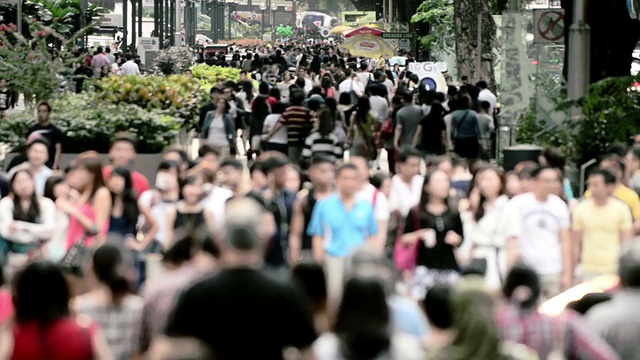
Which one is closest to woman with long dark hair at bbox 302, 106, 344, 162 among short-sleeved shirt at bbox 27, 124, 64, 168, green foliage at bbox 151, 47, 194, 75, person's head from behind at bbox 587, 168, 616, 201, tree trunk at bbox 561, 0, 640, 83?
short-sleeved shirt at bbox 27, 124, 64, 168

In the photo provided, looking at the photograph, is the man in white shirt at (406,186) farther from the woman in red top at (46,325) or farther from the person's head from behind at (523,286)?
the woman in red top at (46,325)

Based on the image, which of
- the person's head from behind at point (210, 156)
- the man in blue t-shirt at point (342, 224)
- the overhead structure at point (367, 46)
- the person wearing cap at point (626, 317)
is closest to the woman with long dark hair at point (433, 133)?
the person's head from behind at point (210, 156)

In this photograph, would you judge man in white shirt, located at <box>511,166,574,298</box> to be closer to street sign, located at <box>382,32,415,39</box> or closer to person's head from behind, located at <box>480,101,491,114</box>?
person's head from behind, located at <box>480,101,491,114</box>

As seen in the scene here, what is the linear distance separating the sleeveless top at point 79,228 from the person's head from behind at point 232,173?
1186 millimetres

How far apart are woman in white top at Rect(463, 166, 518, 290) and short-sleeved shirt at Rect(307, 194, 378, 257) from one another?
77cm

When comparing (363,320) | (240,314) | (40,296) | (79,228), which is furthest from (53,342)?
(79,228)

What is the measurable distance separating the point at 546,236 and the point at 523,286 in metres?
4.58

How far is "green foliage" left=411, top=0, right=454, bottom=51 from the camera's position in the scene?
50444 mm

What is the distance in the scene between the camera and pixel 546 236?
481 inches

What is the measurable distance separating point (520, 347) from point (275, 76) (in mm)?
31479

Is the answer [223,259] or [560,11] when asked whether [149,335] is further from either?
[560,11]

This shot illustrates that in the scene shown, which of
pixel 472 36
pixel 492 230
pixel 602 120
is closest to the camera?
pixel 492 230

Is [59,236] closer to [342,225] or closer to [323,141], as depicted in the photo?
[342,225]

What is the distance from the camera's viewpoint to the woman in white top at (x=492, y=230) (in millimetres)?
12094
